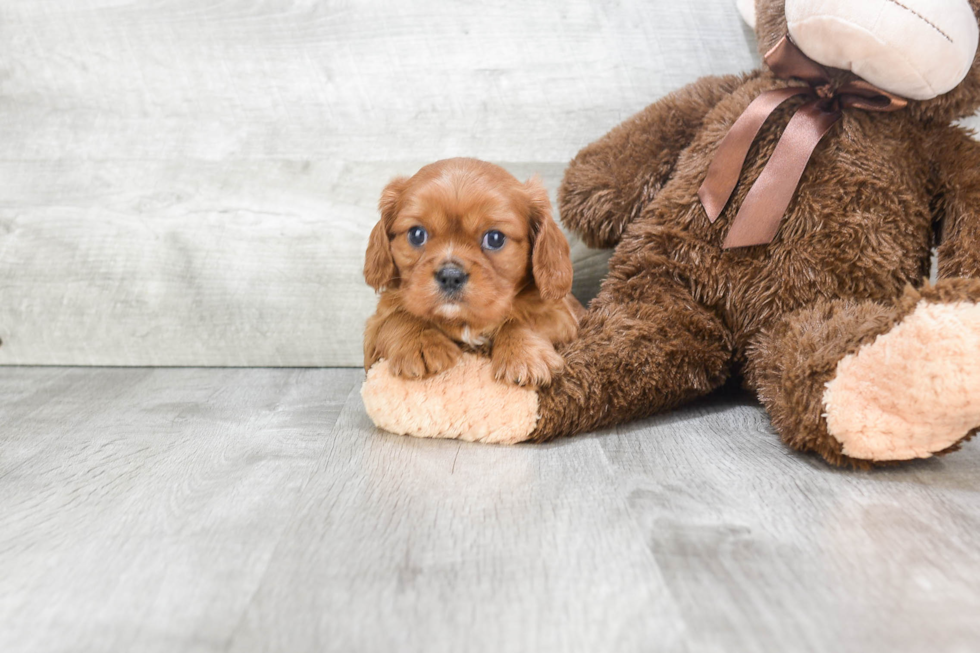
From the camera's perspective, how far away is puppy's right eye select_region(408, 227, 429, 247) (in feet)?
4.87

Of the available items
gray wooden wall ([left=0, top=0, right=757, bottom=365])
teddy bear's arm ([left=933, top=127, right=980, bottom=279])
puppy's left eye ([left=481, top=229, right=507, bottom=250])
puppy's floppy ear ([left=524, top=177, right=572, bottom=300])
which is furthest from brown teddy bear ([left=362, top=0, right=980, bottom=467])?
gray wooden wall ([left=0, top=0, right=757, bottom=365])

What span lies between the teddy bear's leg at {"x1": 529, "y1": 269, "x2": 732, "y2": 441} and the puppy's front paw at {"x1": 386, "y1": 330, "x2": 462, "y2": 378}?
0.66 ft

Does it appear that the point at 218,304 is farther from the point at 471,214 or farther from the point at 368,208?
the point at 471,214

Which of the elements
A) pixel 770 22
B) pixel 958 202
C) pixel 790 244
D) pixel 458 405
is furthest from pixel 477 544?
pixel 770 22

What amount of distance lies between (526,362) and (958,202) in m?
0.91

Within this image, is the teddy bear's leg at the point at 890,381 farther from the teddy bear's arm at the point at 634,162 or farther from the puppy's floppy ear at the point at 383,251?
the puppy's floppy ear at the point at 383,251

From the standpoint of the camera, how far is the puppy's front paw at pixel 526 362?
4.65 ft

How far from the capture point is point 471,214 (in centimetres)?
144

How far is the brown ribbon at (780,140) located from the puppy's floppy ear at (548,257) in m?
0.34

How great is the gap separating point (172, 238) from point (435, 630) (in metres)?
1.69

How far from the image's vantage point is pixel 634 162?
1.76 m

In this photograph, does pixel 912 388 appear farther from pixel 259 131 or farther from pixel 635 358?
pixel 259 131

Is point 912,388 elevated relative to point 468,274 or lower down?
lower down

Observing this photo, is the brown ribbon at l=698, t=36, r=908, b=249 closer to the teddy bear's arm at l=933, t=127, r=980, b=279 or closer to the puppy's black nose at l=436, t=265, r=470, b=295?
the teddy bear's arm at l=933, t=127, r=980, b=279
